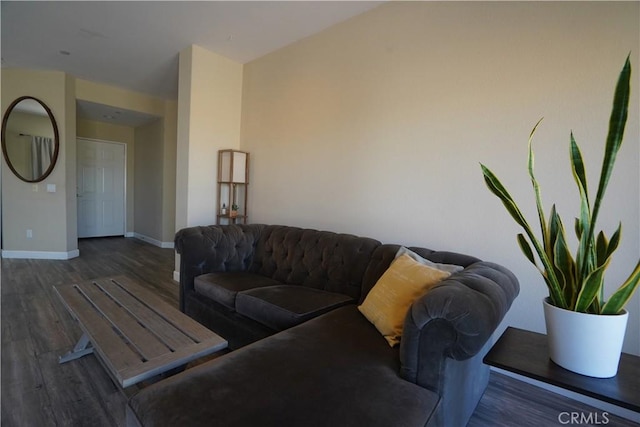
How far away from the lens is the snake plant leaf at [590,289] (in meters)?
0.96

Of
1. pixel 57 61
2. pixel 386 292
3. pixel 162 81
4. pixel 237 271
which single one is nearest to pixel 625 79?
pixel 386 292

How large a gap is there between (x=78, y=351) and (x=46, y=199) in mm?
3659

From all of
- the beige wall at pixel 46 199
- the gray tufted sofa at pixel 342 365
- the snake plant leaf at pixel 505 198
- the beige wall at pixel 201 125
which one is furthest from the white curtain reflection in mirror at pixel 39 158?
the snake plant leaf at pixel 505 198

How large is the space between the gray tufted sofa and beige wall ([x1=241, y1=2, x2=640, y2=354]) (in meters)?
0.47

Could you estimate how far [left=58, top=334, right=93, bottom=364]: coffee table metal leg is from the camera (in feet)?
6.38

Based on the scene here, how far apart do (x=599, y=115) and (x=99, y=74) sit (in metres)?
5.57

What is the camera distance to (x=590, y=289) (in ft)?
3.25

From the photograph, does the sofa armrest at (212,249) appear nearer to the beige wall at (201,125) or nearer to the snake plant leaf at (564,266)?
the beige wall at (201,125)

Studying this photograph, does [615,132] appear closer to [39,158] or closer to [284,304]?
[284,304]

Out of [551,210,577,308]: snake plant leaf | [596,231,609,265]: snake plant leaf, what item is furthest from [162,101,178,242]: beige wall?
[596,231,609,265]: snake plant leaf

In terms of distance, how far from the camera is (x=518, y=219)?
3.67 ft

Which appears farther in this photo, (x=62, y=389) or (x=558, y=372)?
(x=62, y=389)

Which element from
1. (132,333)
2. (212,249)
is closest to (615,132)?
(132,333)

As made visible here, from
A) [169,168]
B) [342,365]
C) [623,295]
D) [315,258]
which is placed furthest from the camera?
[169,168]
